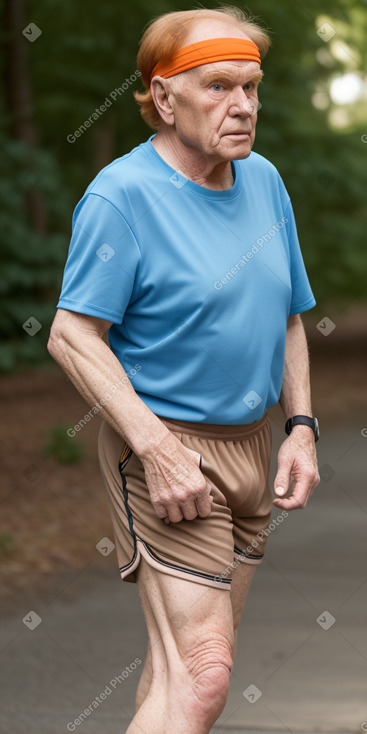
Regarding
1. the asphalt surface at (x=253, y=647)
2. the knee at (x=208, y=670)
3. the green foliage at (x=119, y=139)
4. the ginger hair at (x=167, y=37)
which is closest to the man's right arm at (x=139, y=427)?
the knee at (x=208, y=670)

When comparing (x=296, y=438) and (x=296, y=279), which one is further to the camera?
(x=296, y=279)

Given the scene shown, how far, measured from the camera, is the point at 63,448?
11.2 m

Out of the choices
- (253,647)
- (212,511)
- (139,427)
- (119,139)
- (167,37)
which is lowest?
(119,139)

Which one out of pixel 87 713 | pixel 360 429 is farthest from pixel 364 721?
pixel 360 429

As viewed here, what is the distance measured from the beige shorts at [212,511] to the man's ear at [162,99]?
73 cm

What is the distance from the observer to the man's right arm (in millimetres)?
2881

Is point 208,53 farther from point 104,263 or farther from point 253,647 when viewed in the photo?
point 253,647

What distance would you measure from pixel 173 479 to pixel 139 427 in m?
0.14

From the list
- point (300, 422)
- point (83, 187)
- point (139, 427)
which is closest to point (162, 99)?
point (139, 427)

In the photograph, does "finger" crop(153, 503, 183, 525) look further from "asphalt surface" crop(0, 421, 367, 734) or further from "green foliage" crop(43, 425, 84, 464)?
"green foliage" crop(43, 425, 84, 464)

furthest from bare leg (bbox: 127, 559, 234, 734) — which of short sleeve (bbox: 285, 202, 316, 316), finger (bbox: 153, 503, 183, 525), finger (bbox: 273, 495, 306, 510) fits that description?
short sleeve (bbox: 285, 202, 316, 316)

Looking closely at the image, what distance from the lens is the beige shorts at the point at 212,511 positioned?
2.98m

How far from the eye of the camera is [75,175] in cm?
1953

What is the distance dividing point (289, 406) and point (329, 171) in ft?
51.3
